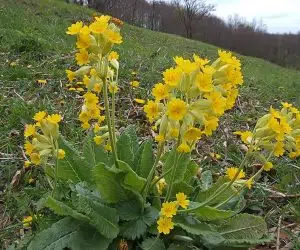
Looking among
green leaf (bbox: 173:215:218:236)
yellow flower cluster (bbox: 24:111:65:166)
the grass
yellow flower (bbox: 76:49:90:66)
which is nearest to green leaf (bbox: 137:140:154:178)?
green leaf (bbox: 173:215:218:236)

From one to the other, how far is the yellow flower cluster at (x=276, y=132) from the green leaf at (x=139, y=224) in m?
0.58

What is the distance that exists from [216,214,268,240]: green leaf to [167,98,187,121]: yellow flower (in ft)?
2.91

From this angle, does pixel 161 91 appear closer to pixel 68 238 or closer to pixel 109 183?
pixel 109 183

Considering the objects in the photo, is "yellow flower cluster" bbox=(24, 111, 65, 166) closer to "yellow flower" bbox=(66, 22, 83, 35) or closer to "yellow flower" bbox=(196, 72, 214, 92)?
"yellow flower" bbox=(66, 22, 83, 35)

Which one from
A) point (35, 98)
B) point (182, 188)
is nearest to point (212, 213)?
point (182, 188)

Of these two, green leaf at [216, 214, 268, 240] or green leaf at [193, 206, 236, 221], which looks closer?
green leaf at [193, 206, 236, 221]

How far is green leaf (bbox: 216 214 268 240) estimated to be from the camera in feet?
7.84

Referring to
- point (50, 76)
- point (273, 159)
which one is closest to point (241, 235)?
point (273, 159)

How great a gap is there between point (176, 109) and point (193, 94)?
0.11 meters

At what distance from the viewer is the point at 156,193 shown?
2.36m

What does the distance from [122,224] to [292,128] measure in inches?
36.2

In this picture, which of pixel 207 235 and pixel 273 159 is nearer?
pixel 207 235

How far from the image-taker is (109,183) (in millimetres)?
2217

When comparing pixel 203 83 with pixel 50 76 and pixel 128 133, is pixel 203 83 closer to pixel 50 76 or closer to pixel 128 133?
pixel 128 133
